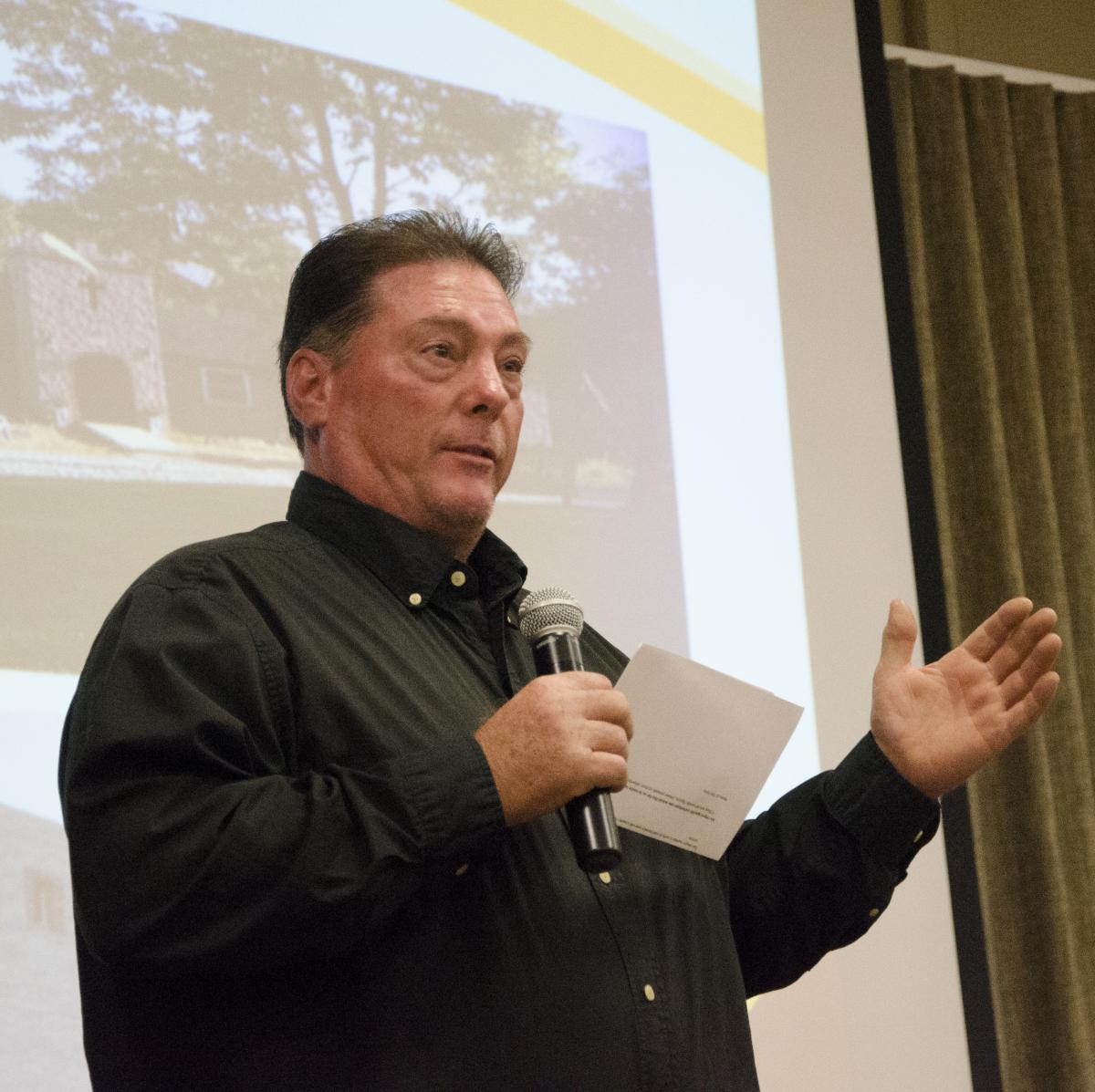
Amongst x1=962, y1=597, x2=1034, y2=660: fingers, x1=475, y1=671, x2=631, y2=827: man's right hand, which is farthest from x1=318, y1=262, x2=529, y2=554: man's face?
x1=962, y1=597, x2=1034, y2=660: fingers

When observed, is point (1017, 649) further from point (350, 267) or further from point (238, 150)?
point (238, 150)

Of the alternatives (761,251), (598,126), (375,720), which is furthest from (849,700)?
(375,720)

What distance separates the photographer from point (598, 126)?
287cm

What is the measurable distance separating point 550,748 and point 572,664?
17 cm

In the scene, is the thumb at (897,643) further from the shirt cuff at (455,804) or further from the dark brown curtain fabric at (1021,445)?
the dark brown curtain fabric at (1021,445)

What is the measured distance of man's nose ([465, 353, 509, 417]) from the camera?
1622 millimetres

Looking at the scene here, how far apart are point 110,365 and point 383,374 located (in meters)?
0.76

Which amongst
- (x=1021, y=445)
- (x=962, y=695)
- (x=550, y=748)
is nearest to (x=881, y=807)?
(x=962, y=695)

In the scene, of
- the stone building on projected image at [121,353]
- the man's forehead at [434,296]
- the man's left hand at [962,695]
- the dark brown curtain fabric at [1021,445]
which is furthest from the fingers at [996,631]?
the dark brown curtain fabric at [1021,445]

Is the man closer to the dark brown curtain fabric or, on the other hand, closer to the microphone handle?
the microphone handle

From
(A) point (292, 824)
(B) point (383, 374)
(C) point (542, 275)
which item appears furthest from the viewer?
(C) point (542, 275)

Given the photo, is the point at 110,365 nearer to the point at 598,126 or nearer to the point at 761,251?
the point at 598,126

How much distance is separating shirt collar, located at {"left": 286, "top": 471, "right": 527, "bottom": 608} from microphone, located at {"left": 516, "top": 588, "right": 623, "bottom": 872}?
12 centimetres

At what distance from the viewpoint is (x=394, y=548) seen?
1545 mm
